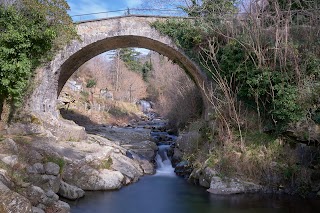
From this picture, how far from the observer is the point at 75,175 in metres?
10.4

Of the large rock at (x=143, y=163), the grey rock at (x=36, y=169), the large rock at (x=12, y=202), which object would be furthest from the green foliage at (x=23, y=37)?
the large rock at (x=12, y=202)

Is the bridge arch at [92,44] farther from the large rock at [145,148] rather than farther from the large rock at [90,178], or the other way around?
the large rock at [90,178]

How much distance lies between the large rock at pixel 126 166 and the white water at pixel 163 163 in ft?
3.68

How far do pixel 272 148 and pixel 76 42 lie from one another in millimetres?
9663

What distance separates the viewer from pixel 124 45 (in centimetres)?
1630

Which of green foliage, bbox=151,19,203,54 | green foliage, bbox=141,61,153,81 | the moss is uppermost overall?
green foliage, bbox=141,61,153,81

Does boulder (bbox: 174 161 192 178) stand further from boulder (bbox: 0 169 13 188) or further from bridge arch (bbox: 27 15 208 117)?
boulder (bbox: 0 169 13 188)

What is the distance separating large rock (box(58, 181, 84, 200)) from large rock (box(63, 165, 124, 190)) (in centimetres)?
76

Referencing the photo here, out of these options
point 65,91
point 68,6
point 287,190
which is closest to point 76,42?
point 68,6

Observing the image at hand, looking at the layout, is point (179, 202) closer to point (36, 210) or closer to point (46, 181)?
point (46, 181)

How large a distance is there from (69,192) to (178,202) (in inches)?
132

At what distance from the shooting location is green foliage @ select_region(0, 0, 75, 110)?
1147cm

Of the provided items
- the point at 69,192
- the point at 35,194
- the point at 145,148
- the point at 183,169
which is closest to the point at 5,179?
the point at 35,194

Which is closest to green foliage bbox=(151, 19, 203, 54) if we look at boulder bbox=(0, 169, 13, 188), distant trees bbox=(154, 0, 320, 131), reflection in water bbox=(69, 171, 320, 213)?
distant trees bbox=(154, 0, 320, 131)
